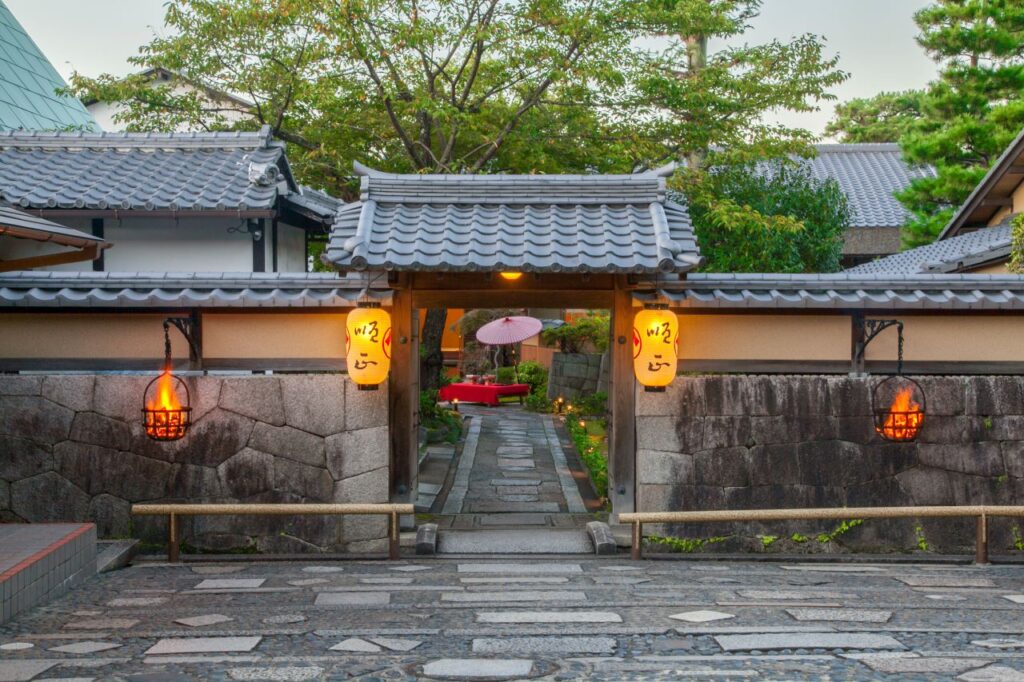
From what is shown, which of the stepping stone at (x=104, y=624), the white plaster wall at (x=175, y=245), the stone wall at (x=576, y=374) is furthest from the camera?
the stone wall at (x=576, y=374)

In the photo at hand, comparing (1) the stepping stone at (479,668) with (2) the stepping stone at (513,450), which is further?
(2) the stepping stone at (513,450)

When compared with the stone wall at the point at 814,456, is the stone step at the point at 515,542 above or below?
below

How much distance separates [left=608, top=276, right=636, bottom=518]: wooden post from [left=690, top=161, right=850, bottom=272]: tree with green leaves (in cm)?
900

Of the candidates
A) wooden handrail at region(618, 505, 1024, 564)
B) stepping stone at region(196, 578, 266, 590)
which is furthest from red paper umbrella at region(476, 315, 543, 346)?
stepping stone at region(196, 578, 266, 590)

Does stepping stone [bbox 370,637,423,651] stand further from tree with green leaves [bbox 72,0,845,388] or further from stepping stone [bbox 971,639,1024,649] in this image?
tree with green leaves [bbox 72,0,845,388]

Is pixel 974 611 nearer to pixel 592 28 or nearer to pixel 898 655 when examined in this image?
pixel 898 655

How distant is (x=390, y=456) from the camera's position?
11.6 meters

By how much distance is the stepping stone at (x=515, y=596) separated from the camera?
27.7ft

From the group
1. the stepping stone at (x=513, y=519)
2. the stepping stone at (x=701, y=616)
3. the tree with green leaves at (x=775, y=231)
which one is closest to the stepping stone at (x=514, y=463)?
the stepping stone at (x=513, y=519)

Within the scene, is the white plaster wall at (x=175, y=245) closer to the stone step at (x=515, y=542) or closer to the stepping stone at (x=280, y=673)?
the stone step at (x=515, y=542)

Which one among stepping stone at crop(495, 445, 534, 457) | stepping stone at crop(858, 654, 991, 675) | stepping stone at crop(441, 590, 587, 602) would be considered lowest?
stepping stone at crop(441, 590, 587, 602)

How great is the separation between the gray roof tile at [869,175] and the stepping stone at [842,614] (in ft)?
74.0

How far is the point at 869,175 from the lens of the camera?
3319 centimetres

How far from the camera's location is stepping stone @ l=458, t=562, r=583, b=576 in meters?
9.98
